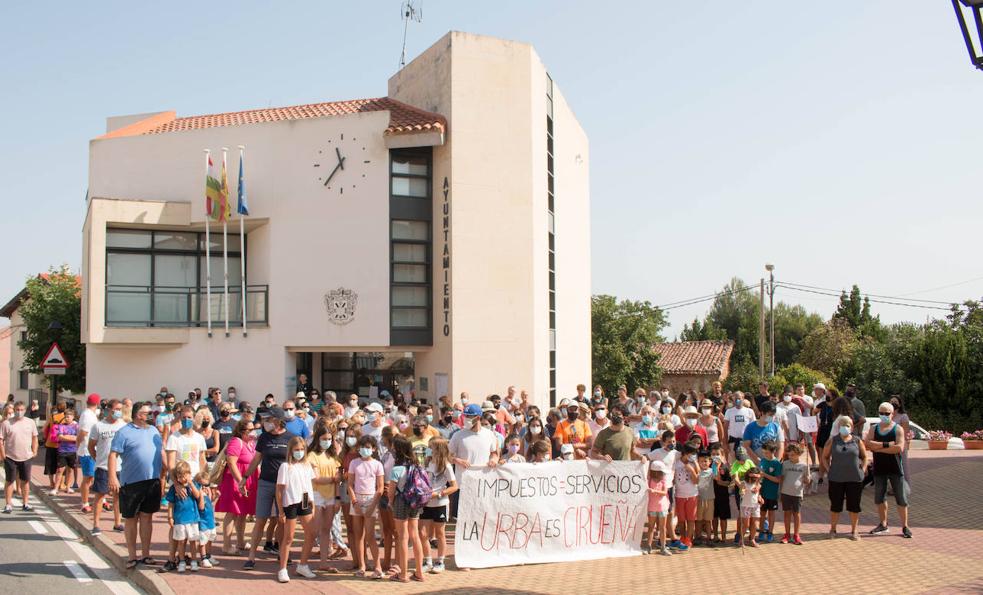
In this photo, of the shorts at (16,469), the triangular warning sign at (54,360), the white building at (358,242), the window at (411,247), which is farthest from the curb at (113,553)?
the window at (411,247)

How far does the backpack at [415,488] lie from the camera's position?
9.16 meters

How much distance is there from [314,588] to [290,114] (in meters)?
18.1

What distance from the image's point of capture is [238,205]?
21094 millimetres

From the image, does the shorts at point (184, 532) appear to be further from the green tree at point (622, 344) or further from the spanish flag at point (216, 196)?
the green tree at point (622, 344)

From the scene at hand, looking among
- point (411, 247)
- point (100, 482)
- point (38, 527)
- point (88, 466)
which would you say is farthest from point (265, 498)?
point (411, 247)

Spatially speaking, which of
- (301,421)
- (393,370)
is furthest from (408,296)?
(301,421)

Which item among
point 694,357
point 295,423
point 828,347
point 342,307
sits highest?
point 342,307

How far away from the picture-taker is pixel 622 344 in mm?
47250

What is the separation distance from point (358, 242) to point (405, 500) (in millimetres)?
12772

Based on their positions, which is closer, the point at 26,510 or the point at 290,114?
the point at 26,510

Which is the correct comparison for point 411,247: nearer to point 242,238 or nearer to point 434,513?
point 242,238

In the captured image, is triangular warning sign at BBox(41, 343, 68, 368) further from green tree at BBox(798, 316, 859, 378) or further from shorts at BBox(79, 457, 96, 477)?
green tree at BBox(798, 316, 859, 378)

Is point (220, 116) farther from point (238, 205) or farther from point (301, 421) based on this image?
point (301, 421)

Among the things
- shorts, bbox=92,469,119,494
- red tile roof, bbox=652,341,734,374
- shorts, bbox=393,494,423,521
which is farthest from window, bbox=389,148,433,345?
red tile roof, bbox=652,341,734,374
